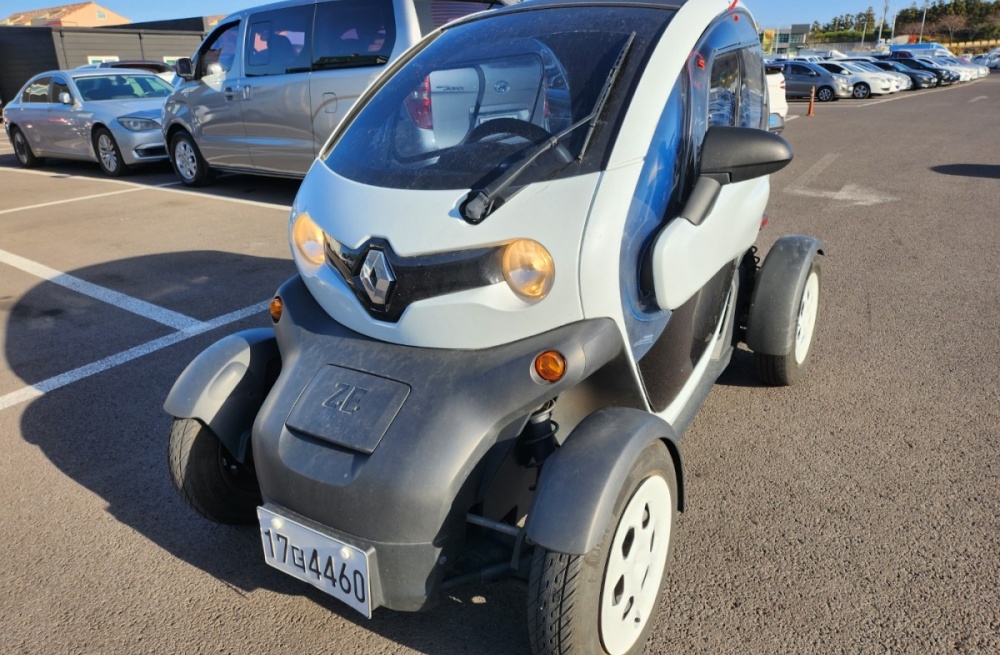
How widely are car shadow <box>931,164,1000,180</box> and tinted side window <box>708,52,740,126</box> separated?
329 inches

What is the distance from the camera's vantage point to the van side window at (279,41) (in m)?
8.25

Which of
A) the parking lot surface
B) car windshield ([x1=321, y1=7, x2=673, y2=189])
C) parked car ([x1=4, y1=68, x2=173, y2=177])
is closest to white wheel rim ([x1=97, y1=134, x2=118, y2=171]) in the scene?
parked car ([x1=4, y1=68, x2=173, y2=177])

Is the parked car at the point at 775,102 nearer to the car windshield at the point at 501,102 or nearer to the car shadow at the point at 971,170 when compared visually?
the car windshield at the point at 501,102

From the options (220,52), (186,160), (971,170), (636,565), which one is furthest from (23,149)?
(971,170)

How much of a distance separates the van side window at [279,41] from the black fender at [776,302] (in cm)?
617

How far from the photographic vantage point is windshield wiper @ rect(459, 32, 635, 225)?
2217mm

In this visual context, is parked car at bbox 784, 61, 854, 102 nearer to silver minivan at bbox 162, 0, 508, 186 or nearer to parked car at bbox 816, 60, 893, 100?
parked car at bbox 816, 60, 893, 100

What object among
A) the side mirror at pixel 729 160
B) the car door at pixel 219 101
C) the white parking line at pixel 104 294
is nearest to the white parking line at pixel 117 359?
the white parking line at pixel 104 294

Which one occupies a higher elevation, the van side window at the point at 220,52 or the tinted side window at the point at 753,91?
the van side window at the point at 220,52

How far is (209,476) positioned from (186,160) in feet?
28.1

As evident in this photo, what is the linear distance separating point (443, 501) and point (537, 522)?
0.26 meters

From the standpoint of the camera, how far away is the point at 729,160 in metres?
2.52

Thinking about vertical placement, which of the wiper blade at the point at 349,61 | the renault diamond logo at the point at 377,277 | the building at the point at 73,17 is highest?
the building at the point at 73,17

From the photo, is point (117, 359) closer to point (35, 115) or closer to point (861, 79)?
point (35, 115)
